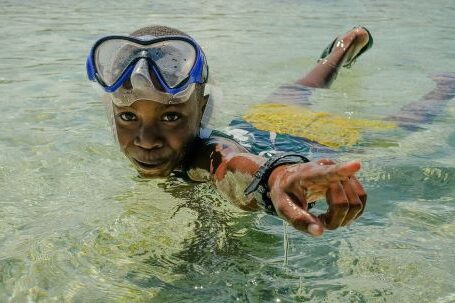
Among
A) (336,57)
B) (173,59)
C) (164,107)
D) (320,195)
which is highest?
(173,59)

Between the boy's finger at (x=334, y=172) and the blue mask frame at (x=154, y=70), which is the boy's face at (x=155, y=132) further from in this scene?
the boy's finger at (x=334, y=172)

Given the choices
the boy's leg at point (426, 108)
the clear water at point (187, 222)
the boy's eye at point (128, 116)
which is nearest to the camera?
the clear water at point (187, 222)

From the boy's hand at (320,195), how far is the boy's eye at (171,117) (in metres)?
1.13

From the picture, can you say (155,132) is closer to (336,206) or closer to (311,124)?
(336,206)

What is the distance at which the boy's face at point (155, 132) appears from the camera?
9.03 ft

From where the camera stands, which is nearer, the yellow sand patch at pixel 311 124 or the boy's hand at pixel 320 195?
the boy's hand at pixel 320 195

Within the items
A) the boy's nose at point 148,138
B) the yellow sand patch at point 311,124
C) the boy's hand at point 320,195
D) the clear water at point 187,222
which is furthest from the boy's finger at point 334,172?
the yellow sand patch at point 311,124

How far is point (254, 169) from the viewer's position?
2.24 meters

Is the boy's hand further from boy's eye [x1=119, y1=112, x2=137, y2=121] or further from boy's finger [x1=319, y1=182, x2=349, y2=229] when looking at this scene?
boy's eye [x1=119, y1=112, x2=137, y2=121]

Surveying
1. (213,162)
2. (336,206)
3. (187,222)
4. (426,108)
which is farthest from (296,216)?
(426,108)

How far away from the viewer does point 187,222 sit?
3182mm

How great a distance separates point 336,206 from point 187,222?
1.65 metres

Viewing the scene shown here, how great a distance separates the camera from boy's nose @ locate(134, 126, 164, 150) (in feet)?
8.96

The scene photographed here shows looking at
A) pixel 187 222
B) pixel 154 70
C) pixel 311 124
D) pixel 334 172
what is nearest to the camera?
pixel 334 172
